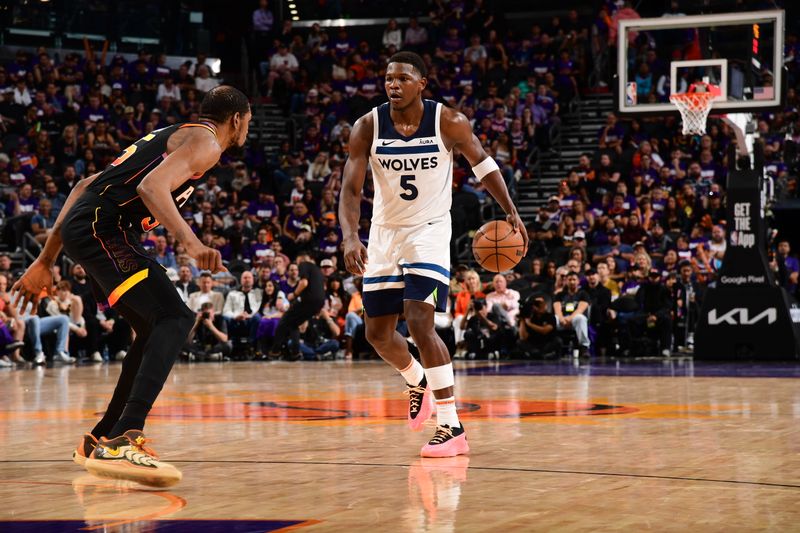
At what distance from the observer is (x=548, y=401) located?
27.7 feet

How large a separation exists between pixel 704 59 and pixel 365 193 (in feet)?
23.8

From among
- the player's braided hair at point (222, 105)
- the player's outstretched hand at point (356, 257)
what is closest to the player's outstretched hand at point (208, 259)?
the player's braided hair at point (222, 105)

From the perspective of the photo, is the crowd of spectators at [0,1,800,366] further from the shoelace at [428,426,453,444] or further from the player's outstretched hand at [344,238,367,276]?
the shoelace at [428,426,453,444]

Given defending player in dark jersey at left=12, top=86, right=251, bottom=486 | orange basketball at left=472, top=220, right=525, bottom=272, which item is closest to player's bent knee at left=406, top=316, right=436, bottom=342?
orange basketball at left=472, top=220, right=525, bottom=272

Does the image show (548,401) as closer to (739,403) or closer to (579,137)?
(739,403)

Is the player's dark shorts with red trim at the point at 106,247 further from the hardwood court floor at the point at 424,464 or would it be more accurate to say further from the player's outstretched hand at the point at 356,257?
the player's outstretched hand at the point at 356,257

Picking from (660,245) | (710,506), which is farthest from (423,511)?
(660,245)

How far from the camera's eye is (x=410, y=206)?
5973 mm

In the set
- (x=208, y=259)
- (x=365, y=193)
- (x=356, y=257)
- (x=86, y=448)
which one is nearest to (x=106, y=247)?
(x=208, y=259)

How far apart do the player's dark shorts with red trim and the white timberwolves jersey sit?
1.50m

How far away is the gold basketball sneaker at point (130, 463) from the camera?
4.37 m

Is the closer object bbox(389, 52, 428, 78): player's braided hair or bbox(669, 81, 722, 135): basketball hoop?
bbox(389, 52, 428, 78): player's braided hair

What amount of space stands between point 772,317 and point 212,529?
1162 centimetres

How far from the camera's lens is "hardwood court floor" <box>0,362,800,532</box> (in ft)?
12.4
